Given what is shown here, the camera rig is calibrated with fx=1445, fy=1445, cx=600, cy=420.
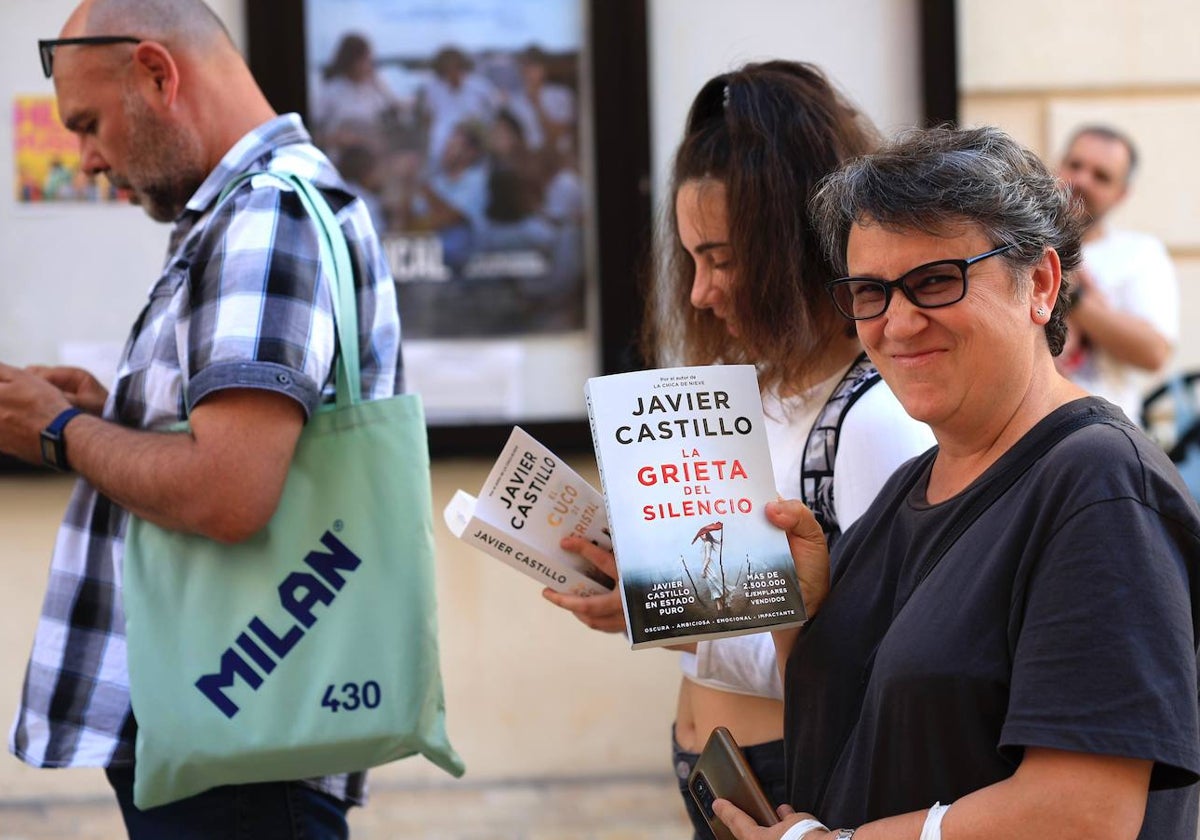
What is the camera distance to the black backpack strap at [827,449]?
200cm

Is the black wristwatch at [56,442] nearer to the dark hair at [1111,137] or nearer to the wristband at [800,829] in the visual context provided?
the wristband at [800,829]

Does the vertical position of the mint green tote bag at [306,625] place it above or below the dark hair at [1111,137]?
below

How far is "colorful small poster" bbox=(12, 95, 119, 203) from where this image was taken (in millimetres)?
4539

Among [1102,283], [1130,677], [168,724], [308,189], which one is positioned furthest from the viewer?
[1102,283]

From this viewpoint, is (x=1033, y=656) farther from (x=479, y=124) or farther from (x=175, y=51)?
(x=479, y=124)

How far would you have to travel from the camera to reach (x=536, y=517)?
6.66 feet

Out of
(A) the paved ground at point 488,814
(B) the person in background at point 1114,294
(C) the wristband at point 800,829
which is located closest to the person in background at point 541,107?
(B) the person in background at point 1114,294

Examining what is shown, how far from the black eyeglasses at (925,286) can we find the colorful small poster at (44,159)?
344cm

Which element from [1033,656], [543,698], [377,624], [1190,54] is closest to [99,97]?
[377,624]

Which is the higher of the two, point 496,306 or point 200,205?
point 200,205

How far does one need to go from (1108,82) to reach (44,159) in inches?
137

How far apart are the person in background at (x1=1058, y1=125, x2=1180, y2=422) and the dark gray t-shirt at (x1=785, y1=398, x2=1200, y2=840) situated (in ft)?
9.75

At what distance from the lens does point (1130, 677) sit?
136 centimetres

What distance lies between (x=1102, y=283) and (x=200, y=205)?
3.16m
